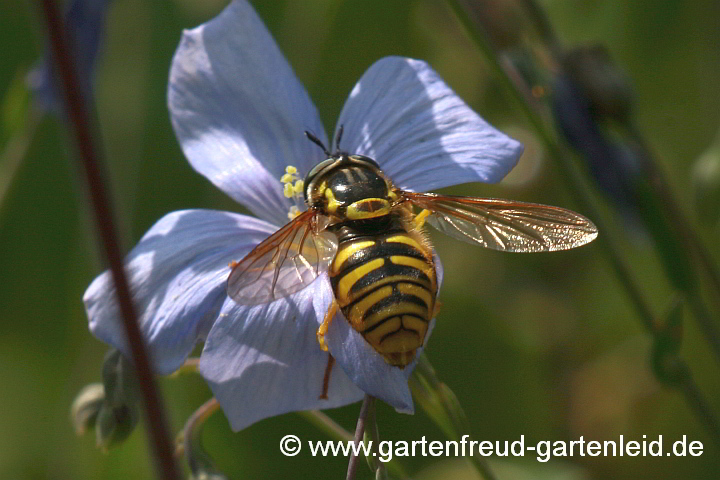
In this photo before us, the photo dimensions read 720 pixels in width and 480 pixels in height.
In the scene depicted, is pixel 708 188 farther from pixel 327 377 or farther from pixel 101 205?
pixel 101 205

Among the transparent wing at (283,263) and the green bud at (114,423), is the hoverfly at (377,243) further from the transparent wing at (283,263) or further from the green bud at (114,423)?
the green bud at (114,423)

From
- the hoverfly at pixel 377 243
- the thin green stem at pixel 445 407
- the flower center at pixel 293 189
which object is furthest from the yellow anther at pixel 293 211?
the thin green stem at pixel 445 407

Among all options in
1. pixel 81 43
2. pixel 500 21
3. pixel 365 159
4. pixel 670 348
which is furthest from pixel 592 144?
pixel 81 43

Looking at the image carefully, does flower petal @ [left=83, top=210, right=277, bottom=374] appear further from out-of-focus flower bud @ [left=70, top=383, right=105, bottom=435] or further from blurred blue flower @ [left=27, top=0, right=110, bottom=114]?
blurred blue flower @ [left=27, top=0, right=110, bottom=114]

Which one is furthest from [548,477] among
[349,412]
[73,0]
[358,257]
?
[73,0]

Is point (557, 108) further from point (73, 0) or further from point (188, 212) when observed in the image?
point (73, 0)

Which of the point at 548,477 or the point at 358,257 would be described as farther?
the point at 548,477
